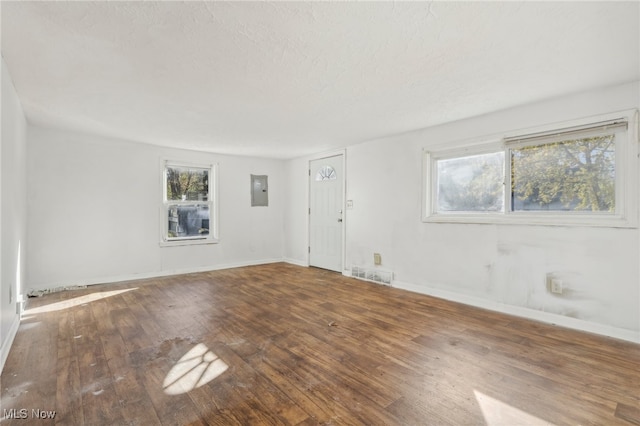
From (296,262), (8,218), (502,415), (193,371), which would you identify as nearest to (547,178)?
(502,415)

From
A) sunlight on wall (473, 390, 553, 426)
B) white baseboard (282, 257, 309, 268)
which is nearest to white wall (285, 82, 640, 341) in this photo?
white baseboard (282, 257, 309, 268)

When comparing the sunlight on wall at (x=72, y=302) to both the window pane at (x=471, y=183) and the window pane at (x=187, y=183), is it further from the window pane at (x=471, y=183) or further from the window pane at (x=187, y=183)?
the window pane at (x=471, y=183)

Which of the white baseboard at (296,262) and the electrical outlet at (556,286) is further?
the white baseboard at (296,262)

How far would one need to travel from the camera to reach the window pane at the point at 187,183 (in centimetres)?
519

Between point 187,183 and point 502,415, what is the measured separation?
533cm

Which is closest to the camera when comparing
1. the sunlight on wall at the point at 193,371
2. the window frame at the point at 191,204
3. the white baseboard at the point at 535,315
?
the sunlight on wall at the point at 193,371

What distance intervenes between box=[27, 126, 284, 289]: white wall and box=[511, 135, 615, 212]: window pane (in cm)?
476

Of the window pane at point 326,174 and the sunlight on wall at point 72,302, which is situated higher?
the window pane at point 326,174

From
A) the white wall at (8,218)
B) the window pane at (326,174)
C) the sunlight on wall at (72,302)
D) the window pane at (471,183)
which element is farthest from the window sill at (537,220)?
the sunlight on wall at (72,302)

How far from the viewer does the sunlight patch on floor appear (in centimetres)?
326

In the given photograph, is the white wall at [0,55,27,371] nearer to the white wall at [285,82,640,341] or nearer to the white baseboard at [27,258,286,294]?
the white baseboard at [27,258,286,294]

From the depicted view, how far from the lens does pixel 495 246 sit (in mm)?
3324

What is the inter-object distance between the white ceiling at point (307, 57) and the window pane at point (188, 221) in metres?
2.08

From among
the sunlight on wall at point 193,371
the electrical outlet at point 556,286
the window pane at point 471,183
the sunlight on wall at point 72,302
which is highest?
the window pane at point 471,183
